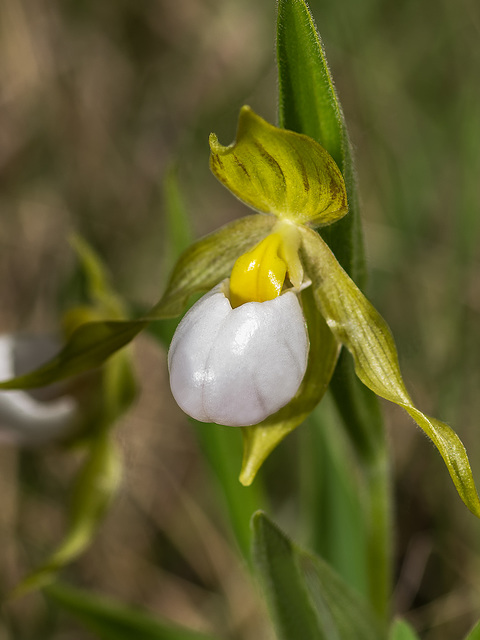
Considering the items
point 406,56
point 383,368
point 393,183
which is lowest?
point 383,368

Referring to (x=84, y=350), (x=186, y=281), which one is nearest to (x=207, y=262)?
(x=186, y=281)

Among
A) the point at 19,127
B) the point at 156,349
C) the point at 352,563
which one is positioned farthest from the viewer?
the point at 19,127

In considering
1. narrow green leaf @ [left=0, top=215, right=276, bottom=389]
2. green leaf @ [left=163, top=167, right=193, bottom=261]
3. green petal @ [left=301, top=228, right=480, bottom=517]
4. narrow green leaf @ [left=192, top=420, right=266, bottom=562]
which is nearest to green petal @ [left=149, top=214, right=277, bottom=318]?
narrow green leaf @ [left=0, top=215, right=276, bottom=389]

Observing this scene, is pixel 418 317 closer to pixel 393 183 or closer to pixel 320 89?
pixel 393 183

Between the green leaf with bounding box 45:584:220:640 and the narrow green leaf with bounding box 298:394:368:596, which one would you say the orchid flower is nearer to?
the green leaf with bounding box 45:584:220:640

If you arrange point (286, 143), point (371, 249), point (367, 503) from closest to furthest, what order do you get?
1. point (286, 143)
2. point (367, 503)
3. point (371, 249)

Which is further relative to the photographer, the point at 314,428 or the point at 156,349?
the point at 156,349

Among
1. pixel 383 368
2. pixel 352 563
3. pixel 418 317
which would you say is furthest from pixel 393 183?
Answer: pixel 383 368
